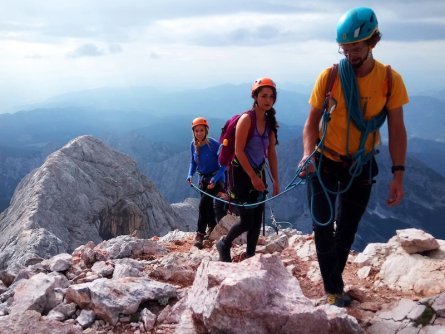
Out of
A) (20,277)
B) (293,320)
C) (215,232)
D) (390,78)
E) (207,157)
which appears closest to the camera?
(293,320)

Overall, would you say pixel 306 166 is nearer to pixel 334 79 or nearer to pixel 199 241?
pixel 334 79

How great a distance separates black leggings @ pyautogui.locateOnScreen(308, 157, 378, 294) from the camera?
18.3 ft

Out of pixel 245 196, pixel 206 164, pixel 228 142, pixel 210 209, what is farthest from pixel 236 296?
pixel 210 209

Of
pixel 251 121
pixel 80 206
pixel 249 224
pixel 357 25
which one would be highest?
pixel 357 25

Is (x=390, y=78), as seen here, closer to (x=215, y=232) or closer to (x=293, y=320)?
(x=293, y=320)

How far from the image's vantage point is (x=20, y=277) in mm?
7801

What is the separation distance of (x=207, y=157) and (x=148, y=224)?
26659 millimetres

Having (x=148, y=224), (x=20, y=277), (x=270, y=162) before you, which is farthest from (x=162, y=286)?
(x=148, y=224)

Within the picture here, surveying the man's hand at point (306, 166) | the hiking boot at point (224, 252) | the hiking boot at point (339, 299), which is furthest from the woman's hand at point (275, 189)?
the hiking boot at point (339, 299)

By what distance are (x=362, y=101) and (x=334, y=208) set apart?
1464mm

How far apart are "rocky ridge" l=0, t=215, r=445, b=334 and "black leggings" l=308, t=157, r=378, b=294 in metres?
0.52

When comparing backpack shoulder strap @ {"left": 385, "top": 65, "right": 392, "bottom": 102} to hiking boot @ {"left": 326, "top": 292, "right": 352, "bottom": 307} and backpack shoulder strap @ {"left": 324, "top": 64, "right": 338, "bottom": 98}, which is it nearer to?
backpack shoulder strap @ {"left": 324, "top": 64, "right": 338, "bottom": 98}

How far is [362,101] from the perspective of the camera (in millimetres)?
5066

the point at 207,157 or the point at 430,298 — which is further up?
the point at 207,157
